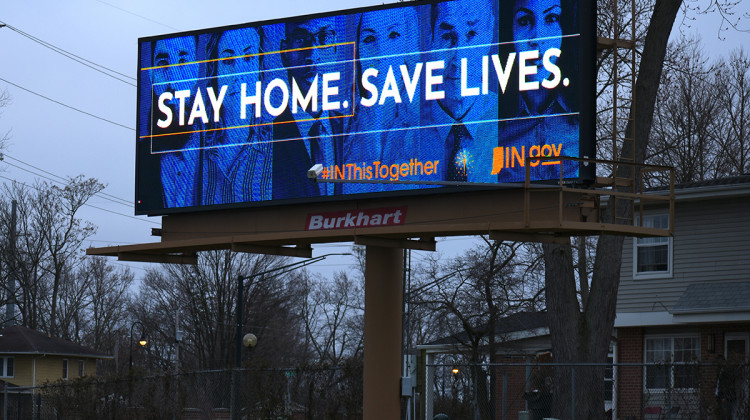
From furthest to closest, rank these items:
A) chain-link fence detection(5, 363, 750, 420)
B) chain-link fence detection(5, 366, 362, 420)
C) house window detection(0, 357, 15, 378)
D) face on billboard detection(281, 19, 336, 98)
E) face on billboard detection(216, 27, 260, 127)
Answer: house window detection(0, 357, 15, 378)
chain-link fence detection(5, 366, 362, 420)
face on billboard detection(216, 27, 260, 127)
face on billboard detection(281, 19, 336, 98)
chain-link fence detection(5, 363, 750, 420)

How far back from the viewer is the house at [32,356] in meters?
49.7

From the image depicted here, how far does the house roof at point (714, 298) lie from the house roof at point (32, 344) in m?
33.1

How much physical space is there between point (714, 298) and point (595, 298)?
5.65 metres

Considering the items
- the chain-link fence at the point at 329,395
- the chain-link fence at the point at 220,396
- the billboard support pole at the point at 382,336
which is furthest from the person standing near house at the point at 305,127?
the chain-link fence at the point at 220,396

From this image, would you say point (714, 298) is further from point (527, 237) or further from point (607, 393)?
point (527, 237)

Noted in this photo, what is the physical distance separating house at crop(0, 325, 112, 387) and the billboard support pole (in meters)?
37.6

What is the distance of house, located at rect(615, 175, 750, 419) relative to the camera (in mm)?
25703

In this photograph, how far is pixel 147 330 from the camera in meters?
64.5

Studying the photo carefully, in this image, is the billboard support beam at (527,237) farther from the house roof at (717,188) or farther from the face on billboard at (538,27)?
the house roof at (717,188)

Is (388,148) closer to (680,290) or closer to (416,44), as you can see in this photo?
(416,44)

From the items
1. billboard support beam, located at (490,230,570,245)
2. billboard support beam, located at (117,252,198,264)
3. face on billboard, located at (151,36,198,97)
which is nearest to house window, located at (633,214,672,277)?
billboard support beam, located at (490,230,570,245)

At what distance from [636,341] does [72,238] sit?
1489 inches

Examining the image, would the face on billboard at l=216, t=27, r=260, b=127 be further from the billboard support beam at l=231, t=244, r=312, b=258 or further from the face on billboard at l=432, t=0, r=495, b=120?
the face on billboard at l=432, t=0, r=495, b=120

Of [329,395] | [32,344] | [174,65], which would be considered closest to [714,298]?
[329,395]
